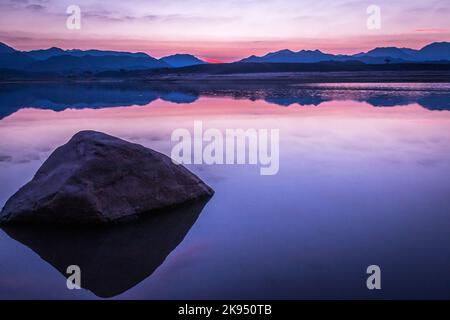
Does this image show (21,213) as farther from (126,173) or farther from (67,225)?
(126,173)

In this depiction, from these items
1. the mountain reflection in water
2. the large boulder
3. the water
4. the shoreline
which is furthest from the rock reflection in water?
the shoreline

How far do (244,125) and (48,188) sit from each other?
10056 mm

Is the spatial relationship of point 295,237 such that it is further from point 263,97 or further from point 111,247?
point 263,97

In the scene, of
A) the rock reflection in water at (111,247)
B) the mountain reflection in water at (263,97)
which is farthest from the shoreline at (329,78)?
the rock reflection in water at (111,247)

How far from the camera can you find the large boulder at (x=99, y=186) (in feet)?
16.7

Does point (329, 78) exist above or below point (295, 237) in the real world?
above

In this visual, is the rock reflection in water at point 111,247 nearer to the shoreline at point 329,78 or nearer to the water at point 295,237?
the water at point 295,237

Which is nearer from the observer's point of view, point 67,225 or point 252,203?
point 67,225

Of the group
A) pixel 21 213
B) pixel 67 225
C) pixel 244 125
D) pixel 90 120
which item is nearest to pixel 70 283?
pixel 67 225

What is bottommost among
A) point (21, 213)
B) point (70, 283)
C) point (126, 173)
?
point (70, 283)

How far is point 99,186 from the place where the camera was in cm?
527

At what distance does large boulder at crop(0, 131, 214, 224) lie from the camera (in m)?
5.09

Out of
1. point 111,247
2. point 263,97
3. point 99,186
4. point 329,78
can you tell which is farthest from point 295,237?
point 329,78

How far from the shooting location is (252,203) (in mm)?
6027
